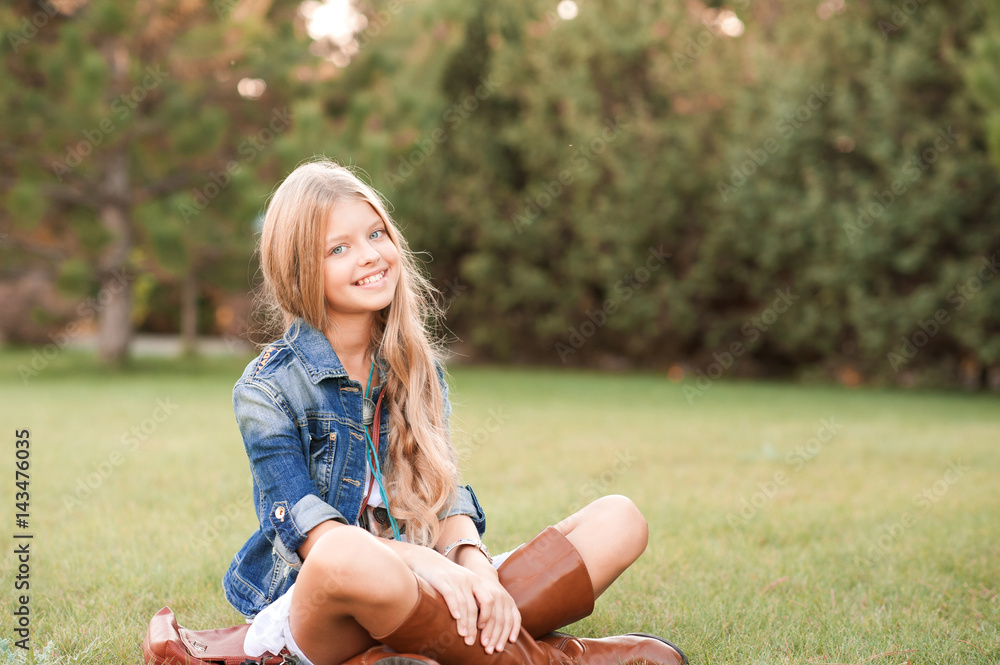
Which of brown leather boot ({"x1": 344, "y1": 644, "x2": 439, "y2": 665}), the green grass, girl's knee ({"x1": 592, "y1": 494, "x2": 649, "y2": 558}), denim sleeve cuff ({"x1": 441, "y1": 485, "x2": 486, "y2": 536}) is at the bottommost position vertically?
the green grass

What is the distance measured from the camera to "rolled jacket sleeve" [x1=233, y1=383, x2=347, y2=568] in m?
1.76

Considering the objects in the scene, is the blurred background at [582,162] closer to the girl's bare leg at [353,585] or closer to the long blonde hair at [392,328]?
the long blonde hair at [392,328]

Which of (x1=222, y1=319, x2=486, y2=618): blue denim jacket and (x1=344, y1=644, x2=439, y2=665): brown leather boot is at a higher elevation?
(x1=222, y1=319, x2=486, y2=618): blue denim jacket

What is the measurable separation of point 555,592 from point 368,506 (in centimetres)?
50

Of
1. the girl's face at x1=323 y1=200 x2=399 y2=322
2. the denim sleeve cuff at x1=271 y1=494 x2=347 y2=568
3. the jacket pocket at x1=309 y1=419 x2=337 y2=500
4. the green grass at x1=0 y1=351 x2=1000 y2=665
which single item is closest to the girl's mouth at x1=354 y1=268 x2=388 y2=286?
the girl's face at x1=323 y1=200 x2=399 y2=322

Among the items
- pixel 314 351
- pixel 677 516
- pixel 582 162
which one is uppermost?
pixel 582 162

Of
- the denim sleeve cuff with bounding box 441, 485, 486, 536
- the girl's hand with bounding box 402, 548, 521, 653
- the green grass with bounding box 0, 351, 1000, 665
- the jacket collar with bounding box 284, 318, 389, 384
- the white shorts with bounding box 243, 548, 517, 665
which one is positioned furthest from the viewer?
the green grass with bounding box 0, 351, 1000, 665

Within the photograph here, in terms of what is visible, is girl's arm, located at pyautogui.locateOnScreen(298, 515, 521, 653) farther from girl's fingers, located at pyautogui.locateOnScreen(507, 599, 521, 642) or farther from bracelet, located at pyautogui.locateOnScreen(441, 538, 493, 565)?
bracelet, located at pyautogui.locateOnScreen(441, 538, 493, 565)

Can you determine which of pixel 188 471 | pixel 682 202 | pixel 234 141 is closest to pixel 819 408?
pixel 682 202

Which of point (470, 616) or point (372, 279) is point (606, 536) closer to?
point (470, 616)

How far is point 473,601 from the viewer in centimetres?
170

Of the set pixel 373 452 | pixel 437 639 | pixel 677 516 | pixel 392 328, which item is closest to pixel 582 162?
pixel 677 516

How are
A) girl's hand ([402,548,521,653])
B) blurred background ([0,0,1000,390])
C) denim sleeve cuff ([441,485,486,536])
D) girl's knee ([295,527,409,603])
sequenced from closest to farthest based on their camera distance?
girl's knee ([295,527,409,603]), girl's hand ([402,548,521,653]), denim sleeve cuff ([441,485,486,536]), blurred background ([0,0,1000,390])

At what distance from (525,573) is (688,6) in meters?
11.1
